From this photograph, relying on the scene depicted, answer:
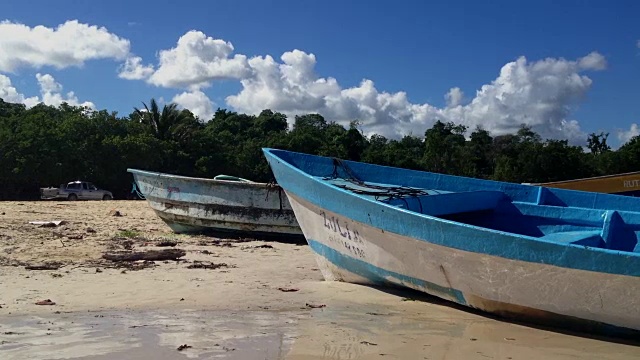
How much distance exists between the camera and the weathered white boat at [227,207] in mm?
10781

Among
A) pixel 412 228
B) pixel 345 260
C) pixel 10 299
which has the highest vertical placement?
pixel 412 228

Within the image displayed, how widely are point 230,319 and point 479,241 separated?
217 centimetres

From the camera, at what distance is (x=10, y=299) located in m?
5.48

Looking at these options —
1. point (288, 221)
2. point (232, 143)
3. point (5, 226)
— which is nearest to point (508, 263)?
point (288, 221)

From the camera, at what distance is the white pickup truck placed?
25.1m

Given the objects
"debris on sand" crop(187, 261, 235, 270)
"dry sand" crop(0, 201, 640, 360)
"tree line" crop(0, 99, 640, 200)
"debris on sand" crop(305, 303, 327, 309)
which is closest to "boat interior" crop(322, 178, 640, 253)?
"dry sand" crop(0, 201, 640, 360)

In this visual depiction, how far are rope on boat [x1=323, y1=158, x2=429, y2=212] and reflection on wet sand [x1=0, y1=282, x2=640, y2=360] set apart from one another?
1.38 meters

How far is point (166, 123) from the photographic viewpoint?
37312 mm

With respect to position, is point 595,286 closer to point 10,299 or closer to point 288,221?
point 10,299

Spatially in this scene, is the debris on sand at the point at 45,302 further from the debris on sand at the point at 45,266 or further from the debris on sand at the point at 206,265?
the debris on sand at the point at 206,265

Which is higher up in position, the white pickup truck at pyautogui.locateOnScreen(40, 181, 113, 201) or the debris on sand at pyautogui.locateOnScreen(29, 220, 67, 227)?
the debris on sand at pyautogui.locateOnScreen(29, 220, 67, 227)

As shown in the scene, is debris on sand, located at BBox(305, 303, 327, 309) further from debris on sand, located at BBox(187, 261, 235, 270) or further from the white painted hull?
debris on sand, located at BBox(187, 261, 235, 270)

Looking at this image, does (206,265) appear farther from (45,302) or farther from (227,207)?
(227,207)

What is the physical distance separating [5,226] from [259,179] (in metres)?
26.9
